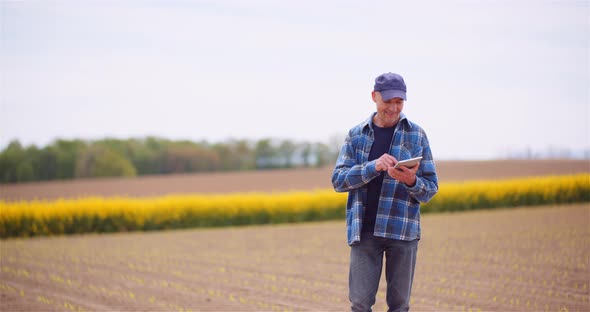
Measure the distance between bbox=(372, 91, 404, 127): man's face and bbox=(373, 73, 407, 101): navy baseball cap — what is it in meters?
0.03

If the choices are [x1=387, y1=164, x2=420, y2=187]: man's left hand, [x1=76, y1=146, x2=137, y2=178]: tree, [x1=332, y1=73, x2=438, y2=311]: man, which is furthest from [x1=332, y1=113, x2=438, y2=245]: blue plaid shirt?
[x1=76, y1=146, x2=137, y2=178]: tree

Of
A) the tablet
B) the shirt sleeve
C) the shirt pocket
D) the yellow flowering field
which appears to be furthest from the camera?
the yellow flowering field

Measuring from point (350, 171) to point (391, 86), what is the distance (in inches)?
21.2

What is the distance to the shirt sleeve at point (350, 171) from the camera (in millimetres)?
3559

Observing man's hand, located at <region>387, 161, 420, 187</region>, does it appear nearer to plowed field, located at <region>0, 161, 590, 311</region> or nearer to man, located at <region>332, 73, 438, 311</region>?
man, located at <region>332, 73, 438, 311</region>

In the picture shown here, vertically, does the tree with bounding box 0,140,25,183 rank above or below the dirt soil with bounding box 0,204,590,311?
above

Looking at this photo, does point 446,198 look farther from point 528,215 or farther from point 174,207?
point 174,207

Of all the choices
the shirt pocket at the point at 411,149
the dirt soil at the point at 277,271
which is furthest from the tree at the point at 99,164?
the shirt pocket at the point at 411,149

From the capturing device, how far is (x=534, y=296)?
22.7 ft

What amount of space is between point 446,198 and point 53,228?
1239 cm

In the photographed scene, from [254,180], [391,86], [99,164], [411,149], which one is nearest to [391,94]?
[391,86]

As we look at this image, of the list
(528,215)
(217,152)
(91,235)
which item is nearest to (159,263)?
(91,235)

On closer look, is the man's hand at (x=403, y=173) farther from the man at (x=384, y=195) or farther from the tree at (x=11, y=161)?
the tree at (x=11, y=161)

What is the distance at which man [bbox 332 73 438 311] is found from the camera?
144 inches
